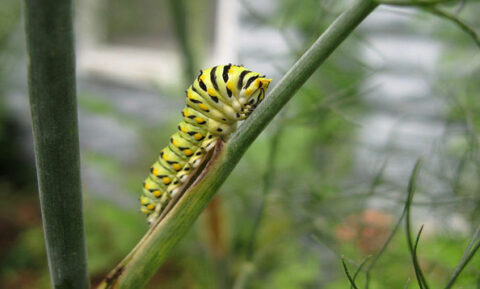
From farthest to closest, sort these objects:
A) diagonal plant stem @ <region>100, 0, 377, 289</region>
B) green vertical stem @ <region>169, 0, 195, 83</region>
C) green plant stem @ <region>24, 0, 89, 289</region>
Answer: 1. green vertical stem @ <region>169, 0, 195, 83</region>
2. diagonal plant stem @ <region>100, 0, 377, 289</region>
3. green plant stem @ <region>24, 0, 89, 289</region>

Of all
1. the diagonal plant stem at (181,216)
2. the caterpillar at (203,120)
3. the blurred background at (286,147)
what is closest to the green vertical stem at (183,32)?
the blurred background at (286,147)

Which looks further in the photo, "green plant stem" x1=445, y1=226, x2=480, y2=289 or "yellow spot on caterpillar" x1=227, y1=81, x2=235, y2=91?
"yellow spot on caterpillar" x1=227, y1=81, x2=235, y2=91

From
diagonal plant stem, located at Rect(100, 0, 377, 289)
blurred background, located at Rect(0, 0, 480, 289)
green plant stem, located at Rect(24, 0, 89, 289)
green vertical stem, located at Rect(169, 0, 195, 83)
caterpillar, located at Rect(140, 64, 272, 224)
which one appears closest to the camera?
green plant stem, located at Rect(24, 0, 89, 289)

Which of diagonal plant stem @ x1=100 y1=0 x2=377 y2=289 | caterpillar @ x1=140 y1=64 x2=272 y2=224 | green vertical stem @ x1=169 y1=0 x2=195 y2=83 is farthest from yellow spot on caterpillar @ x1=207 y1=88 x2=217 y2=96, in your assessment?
green vertical stem @ x1=169 y1=0 x2=195 y2=83

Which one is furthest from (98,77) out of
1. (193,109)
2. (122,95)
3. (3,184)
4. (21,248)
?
(193,109)

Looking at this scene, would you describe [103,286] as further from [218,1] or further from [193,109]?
[218,1]

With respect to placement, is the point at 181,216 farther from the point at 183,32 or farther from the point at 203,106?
the point at 183,32

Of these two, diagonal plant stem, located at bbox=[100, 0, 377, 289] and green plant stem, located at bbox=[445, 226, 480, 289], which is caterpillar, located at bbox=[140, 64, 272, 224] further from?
green plant stem, located at bbox=[445, 226, 480, 289]
